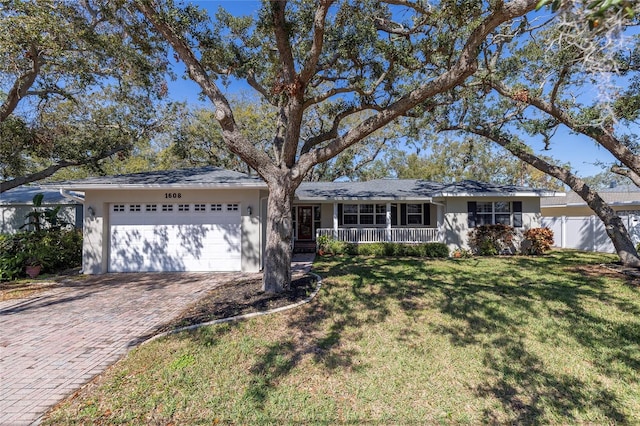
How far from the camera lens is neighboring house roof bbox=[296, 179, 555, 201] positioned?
41.8 ft

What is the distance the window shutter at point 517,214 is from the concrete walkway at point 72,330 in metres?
12.5

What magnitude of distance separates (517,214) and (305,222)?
33.3 ft

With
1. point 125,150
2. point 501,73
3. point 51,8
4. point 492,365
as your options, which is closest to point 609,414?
point 492,365

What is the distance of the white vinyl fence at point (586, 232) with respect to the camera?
13000 millimetres

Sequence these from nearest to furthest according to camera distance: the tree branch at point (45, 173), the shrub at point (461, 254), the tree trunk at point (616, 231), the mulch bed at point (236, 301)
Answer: the mulch bed at point (236, 301), the tree trunk at point (616, 231), the tree branch at point (45, 173), the shrub at point (461, 254)

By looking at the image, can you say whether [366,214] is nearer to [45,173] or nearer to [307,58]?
[307,58]

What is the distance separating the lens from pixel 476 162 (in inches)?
1224

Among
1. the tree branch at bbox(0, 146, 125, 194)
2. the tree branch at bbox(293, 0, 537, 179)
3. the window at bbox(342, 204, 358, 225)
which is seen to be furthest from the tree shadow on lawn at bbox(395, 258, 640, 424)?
the tree branch at bbox(0, 146, 125, 194)

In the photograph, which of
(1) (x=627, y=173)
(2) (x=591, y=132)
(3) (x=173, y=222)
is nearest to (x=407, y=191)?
(2) (x=591, y=132)

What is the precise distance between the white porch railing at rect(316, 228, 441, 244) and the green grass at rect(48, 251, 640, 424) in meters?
7.90

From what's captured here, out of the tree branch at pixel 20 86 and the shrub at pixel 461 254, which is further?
the shrub at pixel 461 254

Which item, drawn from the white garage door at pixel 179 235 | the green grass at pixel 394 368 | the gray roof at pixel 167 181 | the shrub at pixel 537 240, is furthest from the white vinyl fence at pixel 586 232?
the white garage door at pixel 179 235

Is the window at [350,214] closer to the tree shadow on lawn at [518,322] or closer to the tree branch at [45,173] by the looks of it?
the tree shadow on lawn at [518,322]

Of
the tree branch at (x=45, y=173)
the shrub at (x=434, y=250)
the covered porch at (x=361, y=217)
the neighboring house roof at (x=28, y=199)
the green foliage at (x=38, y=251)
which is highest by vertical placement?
the tree branch at (x=45, y=173)
